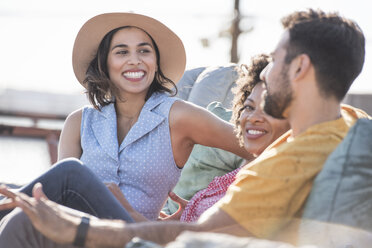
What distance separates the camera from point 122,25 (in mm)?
2746

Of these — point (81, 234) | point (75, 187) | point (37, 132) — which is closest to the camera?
point (81, 234)

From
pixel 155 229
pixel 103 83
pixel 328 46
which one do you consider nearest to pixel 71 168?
pixel 155 229

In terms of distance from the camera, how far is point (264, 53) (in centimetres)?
242

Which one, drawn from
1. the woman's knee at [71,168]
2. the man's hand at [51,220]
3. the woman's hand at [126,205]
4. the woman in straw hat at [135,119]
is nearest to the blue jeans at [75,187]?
the woman's knee at [71,168]

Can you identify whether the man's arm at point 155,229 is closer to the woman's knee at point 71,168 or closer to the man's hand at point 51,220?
the man's hand at point 51,220

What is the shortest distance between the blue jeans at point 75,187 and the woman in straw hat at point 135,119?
12.6 inches

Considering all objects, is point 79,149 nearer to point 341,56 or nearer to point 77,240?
point 77,240

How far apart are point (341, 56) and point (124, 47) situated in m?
1.27

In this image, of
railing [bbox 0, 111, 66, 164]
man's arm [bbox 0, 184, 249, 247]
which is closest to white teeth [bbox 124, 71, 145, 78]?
man's arm [bbox 0, 184, 249, 247]

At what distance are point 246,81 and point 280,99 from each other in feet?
2.66

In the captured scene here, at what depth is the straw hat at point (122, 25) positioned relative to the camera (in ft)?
8.95

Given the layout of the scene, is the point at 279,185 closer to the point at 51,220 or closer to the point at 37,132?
the point at 51,220

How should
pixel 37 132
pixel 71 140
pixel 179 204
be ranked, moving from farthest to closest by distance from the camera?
1. pixel 37 132
2. pixel 71 140
3. pixel 179 204

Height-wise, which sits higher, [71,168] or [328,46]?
[328,46]
